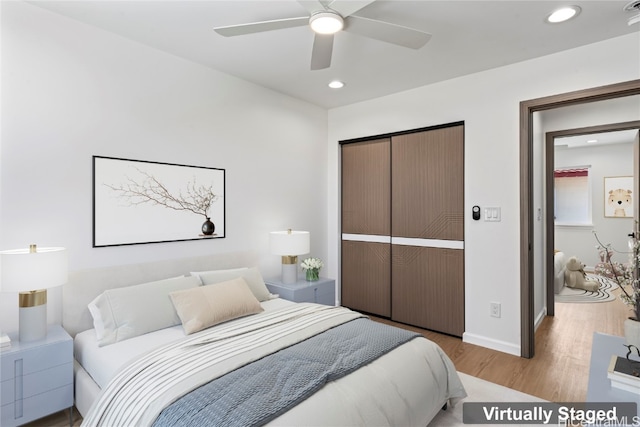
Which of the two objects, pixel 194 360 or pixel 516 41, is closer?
pixel 194 360

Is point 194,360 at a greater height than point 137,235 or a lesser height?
lesser

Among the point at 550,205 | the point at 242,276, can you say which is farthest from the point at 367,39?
the point at 550,205

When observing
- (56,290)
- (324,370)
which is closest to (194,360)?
(324,370)

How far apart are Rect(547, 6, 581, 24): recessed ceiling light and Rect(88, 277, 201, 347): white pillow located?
3227 millimetres

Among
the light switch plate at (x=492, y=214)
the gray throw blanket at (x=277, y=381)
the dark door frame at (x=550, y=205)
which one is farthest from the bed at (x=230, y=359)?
the dark door frame at (x=550, y=205)

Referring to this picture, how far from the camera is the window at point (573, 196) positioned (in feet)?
21.8

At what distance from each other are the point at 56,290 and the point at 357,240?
118 inches

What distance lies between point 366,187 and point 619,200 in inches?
209

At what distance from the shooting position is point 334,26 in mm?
1950

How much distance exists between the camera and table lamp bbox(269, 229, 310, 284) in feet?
11.3

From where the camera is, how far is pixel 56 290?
7.74 feet

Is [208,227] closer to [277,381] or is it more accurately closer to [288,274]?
[288,274]

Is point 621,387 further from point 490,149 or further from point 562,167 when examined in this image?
point 562,167

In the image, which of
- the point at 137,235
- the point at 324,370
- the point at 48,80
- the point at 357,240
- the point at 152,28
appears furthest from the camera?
the point at 357,240
